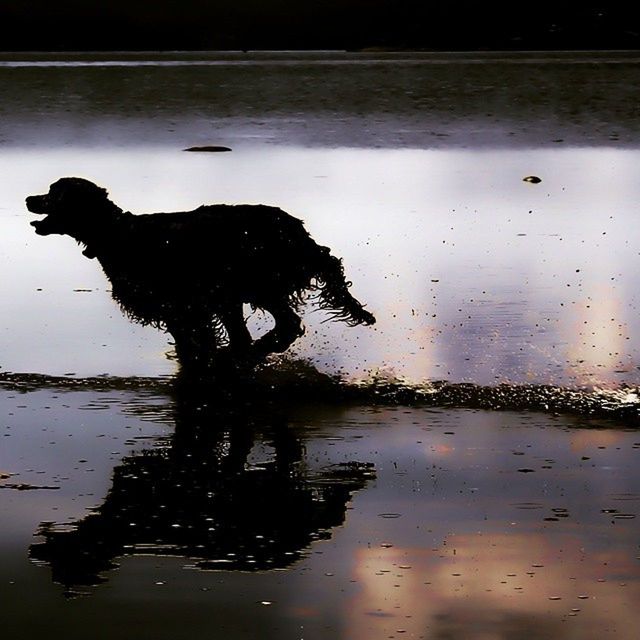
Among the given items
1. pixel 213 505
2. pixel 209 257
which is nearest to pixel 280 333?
pixel 209 257

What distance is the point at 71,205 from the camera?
10.2 meters

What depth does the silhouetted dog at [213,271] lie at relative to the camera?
9.70 metres

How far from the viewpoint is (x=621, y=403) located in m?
8.70

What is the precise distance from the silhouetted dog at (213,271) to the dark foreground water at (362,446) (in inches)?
9.8

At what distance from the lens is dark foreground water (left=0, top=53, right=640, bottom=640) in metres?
5.68

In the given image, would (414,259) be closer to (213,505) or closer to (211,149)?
(213,505)

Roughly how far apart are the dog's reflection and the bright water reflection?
5.75ft

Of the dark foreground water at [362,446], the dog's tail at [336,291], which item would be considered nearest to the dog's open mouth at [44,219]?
the dark foreground water at [362,446]

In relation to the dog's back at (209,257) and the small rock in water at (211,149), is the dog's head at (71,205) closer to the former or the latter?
the dog's back at (209,257)

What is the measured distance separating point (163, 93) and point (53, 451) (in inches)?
1359

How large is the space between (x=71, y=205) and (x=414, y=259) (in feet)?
14.0

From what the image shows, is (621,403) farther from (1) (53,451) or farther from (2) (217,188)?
(2) (217,188)

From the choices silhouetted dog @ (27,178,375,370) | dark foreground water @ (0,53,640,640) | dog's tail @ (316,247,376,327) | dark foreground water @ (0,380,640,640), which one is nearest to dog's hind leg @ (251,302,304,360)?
silhouetted dog @ (27,178,375,370)
